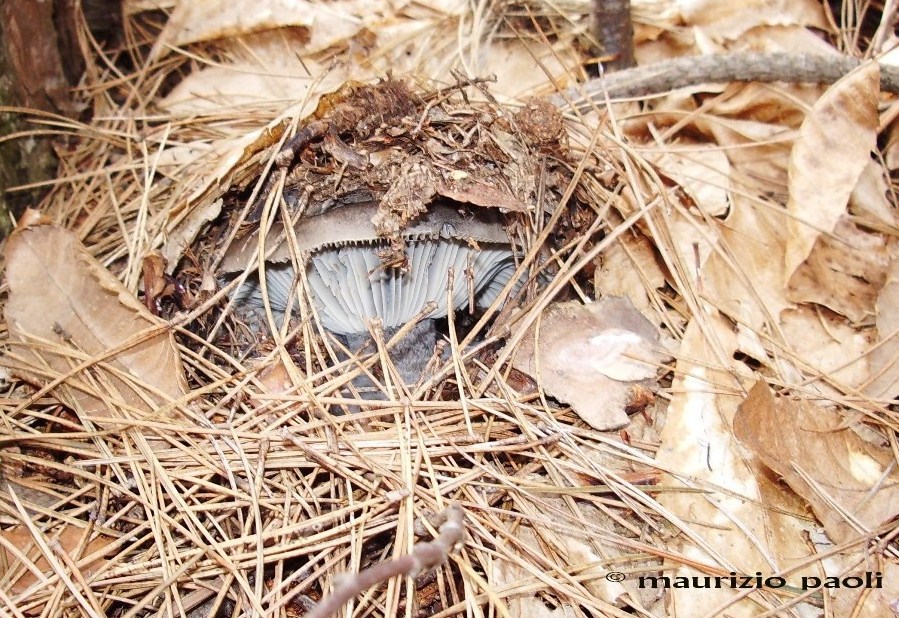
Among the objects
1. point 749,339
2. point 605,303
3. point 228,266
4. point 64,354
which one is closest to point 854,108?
point 749,339

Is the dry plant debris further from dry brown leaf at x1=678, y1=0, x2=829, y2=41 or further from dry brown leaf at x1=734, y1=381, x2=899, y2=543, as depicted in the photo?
dry brown leaf at x1=678, y1=0, x2=829, y2=41

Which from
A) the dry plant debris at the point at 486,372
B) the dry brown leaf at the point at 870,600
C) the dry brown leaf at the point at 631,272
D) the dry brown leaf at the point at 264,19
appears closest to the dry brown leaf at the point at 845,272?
the dry plant debris at the point at 486,372

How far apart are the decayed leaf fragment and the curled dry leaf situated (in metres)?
0.91

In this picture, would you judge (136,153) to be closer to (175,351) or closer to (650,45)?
(175,351)

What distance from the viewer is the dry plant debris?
5.07 feet

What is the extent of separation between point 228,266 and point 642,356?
111 centimetres

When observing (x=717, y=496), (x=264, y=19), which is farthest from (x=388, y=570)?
(x=264, y=19)

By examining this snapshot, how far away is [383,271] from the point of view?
6.15 feet

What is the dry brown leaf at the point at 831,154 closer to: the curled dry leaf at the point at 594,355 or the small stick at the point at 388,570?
the curled dry leaf at the point at 594,355

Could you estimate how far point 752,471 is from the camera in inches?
65.3

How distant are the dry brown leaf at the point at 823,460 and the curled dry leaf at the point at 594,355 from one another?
11.3 inches

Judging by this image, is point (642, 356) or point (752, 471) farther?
point (642, 356)

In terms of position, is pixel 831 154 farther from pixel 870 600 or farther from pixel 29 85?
pixel 29 85

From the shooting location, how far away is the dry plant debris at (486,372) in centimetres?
154
